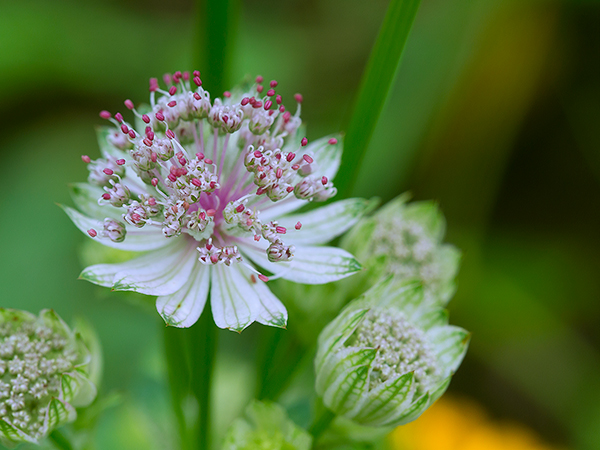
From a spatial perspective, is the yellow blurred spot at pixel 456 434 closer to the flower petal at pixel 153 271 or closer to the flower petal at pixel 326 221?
the flower petal at pixel 326 221

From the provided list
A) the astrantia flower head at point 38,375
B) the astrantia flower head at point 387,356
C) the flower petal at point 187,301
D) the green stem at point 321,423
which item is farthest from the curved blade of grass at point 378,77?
the astrantia flower head at point 38,375

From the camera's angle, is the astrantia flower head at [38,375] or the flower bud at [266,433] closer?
the astrantia flower head at [38,375]

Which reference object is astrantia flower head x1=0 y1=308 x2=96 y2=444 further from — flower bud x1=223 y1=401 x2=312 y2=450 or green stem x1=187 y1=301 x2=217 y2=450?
flower bud x1=223 y1=401 x2=312 y2=450

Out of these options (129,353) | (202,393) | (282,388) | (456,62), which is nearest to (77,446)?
(202,393)

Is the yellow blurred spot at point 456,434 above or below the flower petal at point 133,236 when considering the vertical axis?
below

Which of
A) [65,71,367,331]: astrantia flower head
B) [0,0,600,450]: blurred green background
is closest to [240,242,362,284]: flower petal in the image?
[65,71,367,331]: astrantia flower head

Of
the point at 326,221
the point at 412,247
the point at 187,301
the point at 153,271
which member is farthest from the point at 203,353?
the point at 412,247

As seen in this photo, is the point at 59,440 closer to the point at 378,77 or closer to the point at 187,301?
the point at 187,301
